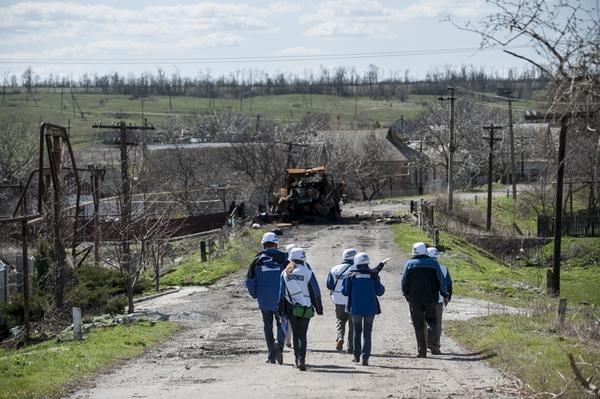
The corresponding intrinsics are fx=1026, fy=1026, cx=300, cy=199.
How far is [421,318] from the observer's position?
17969 millimetres

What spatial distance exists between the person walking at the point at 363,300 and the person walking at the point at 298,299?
753mm

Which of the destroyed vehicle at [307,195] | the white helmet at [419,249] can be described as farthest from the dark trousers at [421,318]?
the destroyed vehicle at [307,195]

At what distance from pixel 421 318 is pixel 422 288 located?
542 mm

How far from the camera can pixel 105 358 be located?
58.3 ft

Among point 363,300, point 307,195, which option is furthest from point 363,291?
point 307,195

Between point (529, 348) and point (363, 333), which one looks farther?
point (529, 348)

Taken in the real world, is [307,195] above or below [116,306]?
below

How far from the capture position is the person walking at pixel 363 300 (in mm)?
16672

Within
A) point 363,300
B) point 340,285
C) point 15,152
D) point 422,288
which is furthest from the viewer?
point 15,152

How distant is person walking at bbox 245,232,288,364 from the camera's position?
16.7 m

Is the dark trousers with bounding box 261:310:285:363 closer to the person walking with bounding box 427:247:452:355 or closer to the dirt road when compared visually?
the dirt road

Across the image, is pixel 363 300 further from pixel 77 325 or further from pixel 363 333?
pixel 77 325

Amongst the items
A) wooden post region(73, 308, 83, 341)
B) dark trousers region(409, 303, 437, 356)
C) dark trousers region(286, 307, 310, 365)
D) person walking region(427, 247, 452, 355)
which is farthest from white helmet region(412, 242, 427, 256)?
wooden post region(73, 308, 83, 341)

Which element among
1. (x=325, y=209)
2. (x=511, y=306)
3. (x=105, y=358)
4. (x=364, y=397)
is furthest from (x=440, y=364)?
(x=325, y=209)
